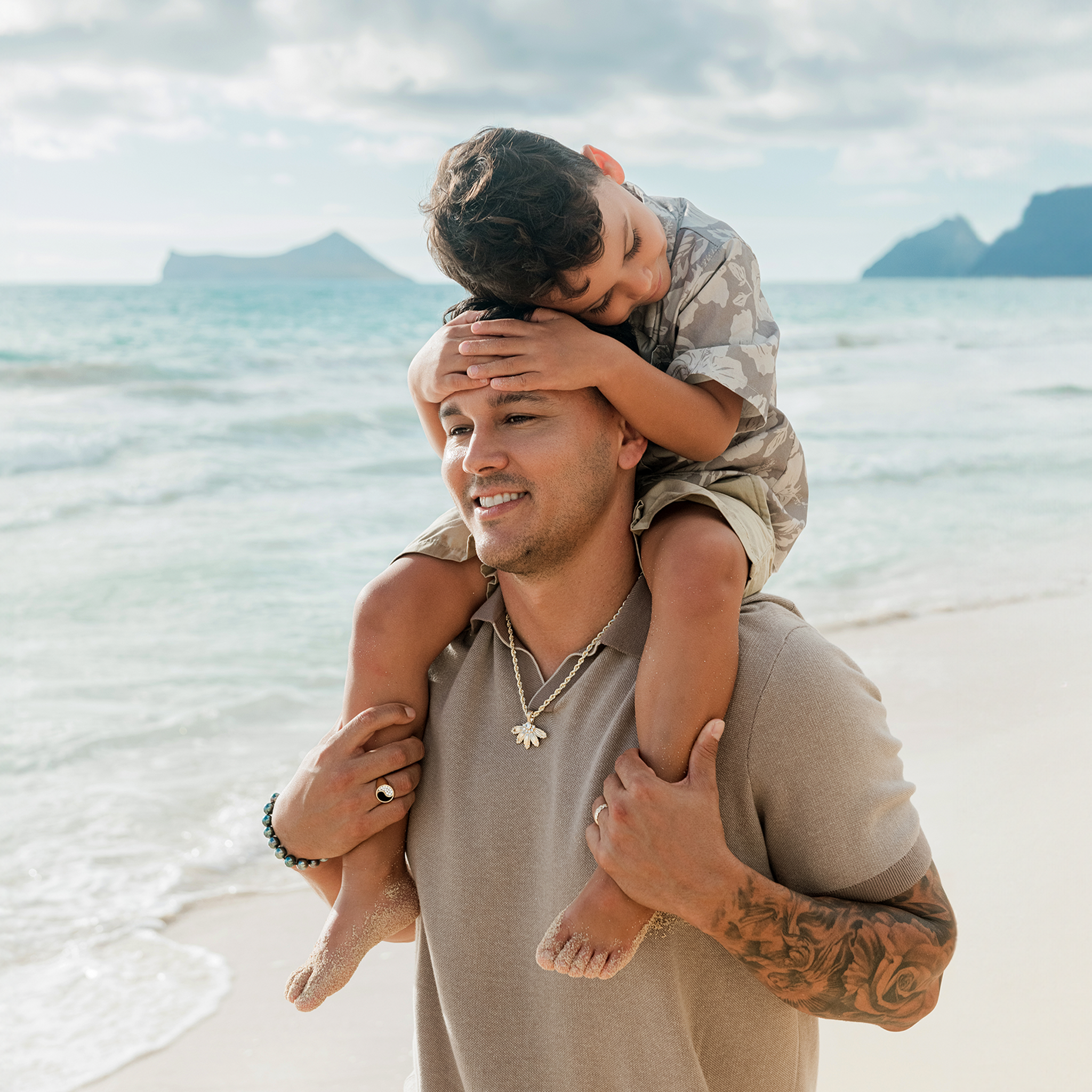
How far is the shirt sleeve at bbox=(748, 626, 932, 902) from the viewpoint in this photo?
1.63 m

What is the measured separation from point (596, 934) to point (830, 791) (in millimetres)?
384

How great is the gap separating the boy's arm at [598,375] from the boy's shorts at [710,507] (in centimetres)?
9

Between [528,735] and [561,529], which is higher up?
[561,529]

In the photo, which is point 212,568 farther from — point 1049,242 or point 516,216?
point 1049,242

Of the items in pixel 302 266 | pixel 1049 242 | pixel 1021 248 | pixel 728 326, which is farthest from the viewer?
pixel 1021 248

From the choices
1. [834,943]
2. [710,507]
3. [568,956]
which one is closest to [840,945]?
[834,943]

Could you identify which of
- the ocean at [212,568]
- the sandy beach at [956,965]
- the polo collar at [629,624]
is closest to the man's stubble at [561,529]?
the polo collar at [629,624]

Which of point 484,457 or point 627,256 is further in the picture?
point 627,256

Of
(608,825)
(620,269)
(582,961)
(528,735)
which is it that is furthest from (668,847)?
(620,269)

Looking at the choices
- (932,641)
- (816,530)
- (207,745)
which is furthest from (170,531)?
(932,641)

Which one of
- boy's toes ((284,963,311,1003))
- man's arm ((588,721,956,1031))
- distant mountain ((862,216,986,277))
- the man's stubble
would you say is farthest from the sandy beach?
distant mountain ((862,216,986,277))

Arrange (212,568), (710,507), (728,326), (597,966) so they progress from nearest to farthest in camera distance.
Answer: (597,966), (710,507), (728,326), (212,568)

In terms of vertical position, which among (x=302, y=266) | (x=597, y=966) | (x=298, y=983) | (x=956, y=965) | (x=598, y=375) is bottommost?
(x=956, y=965)

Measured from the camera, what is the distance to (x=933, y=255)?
10038cm
